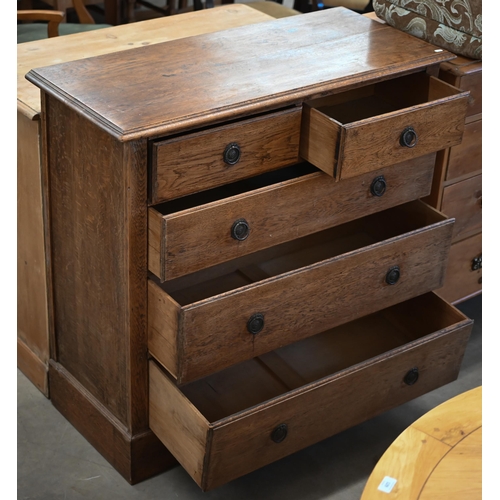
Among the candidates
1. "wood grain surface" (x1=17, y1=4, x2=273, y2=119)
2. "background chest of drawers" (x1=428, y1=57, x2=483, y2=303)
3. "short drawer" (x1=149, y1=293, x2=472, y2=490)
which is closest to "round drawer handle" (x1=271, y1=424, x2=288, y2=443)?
"short drawer" (x1=149, y1=293, x2=472, y2=490)

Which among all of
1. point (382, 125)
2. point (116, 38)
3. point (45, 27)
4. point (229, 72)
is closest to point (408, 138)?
point (382, 125)

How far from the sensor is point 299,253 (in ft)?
6.99

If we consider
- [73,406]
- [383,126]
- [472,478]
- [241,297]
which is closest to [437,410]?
[472,478]

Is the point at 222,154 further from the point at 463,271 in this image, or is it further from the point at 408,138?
the point at 463,271

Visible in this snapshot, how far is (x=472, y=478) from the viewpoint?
1.18 meters

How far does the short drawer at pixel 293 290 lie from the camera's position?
1.59m

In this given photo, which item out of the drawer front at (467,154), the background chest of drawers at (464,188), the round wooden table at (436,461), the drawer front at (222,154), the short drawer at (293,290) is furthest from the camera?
the drawer front at (467,154)

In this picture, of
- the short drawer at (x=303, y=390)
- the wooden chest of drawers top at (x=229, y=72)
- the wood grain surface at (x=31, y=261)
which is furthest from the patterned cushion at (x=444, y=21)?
the wood grain surface at (x=31, y=261)

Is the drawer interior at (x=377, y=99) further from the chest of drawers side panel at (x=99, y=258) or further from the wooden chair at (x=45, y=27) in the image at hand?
the wooden chair at (x=45, y=27)

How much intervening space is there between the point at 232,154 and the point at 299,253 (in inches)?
25.6

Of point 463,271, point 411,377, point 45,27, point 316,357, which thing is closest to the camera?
point 411,377

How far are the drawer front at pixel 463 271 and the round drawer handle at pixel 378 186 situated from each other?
56 centimetres

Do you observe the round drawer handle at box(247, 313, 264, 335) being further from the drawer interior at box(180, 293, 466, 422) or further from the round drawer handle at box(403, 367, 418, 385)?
the round drawer handle at box(403, 367, 418, 385)

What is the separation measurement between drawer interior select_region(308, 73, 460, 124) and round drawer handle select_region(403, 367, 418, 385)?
0.66 meters
